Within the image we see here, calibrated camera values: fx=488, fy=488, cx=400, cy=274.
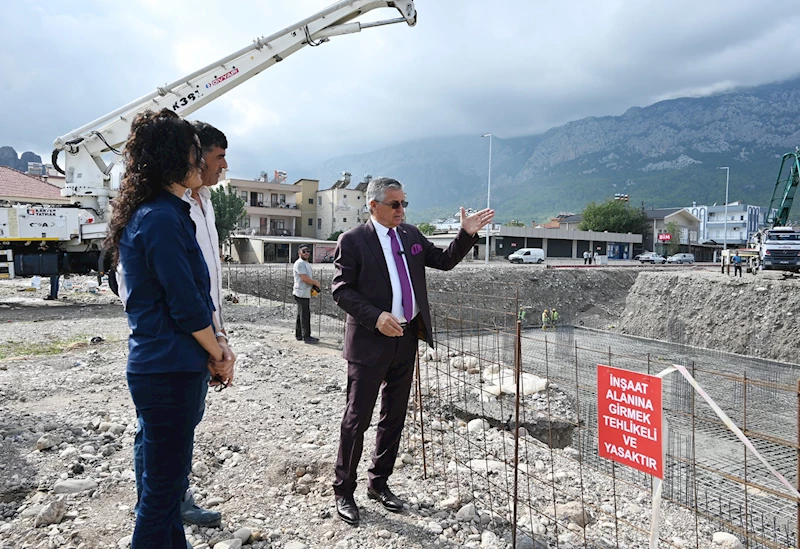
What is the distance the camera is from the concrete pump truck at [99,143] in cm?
1138

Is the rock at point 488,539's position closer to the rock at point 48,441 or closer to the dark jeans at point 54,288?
the rock at point 48,441

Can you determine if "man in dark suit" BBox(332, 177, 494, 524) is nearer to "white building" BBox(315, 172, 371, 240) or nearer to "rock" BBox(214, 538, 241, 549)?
"rock" BBox(214, 538, 241, 549)

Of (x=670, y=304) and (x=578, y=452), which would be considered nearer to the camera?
(x=578, y=452)

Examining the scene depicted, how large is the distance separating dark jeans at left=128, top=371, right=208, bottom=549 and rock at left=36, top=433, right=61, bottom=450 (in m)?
2.06

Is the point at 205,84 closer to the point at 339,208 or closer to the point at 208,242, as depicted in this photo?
the point at 208,242

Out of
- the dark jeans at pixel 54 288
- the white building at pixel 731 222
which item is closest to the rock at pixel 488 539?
the dark jeans at pixel 54 288

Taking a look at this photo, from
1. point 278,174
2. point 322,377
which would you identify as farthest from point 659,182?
point 322,377

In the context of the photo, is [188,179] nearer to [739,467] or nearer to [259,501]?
[259,501]

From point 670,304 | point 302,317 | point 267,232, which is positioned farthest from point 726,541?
point 267,232

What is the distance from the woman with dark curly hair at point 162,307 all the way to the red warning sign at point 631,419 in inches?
60.7

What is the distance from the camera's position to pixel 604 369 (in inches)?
78.0

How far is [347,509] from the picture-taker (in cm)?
A: 252

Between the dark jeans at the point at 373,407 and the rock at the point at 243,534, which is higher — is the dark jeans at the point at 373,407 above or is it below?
above

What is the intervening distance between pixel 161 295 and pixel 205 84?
11665 millimetres
